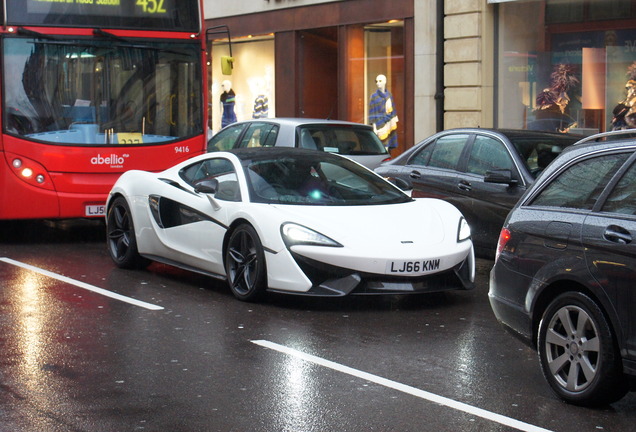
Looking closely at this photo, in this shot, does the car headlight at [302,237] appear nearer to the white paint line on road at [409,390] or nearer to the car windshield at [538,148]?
the white paint line on road at [409,390]

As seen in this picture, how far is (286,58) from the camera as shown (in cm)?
2567

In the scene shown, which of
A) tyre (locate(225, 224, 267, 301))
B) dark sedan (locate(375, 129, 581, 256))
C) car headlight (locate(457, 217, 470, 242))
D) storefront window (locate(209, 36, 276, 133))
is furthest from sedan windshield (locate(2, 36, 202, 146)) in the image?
storefront window (locate(209, 36, 276, 133))

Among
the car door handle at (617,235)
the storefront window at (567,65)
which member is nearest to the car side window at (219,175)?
the car door handle at (617,235)

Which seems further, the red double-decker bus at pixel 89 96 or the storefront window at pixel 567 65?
the storefront window at pixel 567 65

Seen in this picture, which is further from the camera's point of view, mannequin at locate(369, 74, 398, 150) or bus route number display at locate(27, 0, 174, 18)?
mannequin at locate(369, 74, 398, 150)

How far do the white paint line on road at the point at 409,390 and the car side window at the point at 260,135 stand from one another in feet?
26.7

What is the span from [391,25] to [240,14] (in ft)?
17.7

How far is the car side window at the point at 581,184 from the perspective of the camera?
6.23 meters

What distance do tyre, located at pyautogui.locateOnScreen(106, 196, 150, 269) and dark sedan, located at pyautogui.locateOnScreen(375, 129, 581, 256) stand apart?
8.75 feet

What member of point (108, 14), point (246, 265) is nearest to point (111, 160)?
point (108, 14)

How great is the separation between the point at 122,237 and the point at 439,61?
10.9 metres

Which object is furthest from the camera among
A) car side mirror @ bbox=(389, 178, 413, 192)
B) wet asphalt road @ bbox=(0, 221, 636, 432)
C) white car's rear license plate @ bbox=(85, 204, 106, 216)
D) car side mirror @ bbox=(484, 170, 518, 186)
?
white car's rear license plate @ bbox=(85, 204, 106, 216)

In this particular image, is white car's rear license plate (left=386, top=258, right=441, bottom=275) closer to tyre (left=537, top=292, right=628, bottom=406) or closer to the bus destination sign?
tyre (left=537, top=292, right=628, bottom=406)

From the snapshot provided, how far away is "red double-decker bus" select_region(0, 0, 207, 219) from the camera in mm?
13719
